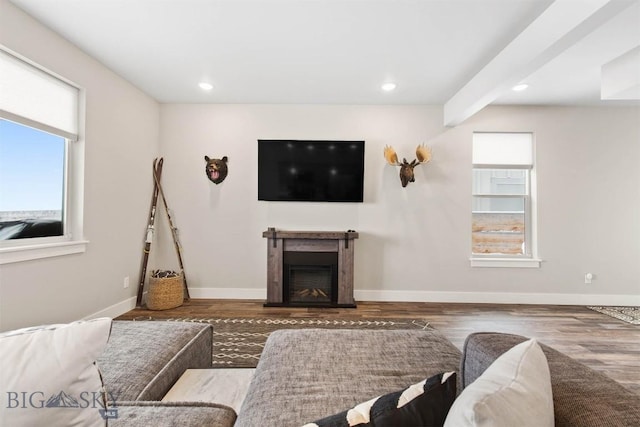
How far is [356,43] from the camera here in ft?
8.67

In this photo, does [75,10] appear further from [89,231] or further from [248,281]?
[248,281]

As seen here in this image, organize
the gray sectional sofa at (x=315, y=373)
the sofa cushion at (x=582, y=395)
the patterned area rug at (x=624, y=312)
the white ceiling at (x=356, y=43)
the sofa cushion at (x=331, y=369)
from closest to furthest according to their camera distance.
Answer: the sofa cushion at (x=582, y=395) < the gray sectional sofa at (x=315, y=373) < the sofa cushion at (x=331, y=369) < the white ceiling at (x=356, y=43) < the patterned area rug at (x=624, y=312)

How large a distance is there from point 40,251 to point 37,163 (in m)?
0.74

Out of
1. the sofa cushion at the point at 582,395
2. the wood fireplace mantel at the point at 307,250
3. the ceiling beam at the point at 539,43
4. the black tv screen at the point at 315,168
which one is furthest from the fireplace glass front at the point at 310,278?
the sofa cushion at the point at 582,395

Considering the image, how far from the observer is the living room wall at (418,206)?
400 cm

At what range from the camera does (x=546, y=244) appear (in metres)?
4.02

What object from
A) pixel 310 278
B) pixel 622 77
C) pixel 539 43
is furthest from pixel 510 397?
pixel 622 77

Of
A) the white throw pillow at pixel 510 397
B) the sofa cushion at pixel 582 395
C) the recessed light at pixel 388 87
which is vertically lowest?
the sofa cushion at pixel 582 395

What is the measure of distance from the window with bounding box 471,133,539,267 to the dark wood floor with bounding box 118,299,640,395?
0.79 metres

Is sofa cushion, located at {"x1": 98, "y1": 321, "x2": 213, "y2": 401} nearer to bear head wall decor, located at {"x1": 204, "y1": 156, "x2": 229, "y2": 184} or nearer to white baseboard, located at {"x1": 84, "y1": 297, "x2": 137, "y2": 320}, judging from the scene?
white baseboard, located at {"x1": 84, "y1": 297, "x2": 137, "y2": 320}

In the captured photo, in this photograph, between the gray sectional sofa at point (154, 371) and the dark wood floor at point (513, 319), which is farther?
the dark wood floor at point (513, 319)

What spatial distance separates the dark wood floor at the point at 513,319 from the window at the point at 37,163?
1270 millimetres

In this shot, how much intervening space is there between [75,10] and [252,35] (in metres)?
1.29

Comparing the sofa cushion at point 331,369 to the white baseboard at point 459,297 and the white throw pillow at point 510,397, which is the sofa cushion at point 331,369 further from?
the white baseboard at point 459,297
